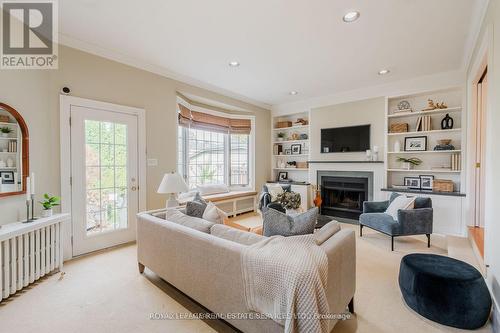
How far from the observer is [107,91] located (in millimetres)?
3197

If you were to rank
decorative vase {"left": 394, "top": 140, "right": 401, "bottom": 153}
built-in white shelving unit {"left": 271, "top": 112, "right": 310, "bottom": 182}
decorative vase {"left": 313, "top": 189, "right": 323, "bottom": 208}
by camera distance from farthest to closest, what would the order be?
built-in white shelving unit {"left": 271, "top": 112, "right": 310, "bottom": 182} < decorative vase {"left": 313, "top": 189, "right": 323, "bottom": 208} < decorative vase {"left": 394, "top": 140, "right": 401, "bottom": 153}

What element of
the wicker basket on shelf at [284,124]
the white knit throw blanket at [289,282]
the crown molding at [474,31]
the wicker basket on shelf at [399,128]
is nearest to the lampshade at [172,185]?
the white knit throw blanket at [289,282]

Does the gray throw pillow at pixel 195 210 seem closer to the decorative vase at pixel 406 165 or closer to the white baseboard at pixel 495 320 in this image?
the white baseboard at pixel 495 320

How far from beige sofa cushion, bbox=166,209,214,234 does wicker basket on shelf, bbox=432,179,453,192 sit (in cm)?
408

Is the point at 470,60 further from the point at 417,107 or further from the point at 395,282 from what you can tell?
the point at 395,282

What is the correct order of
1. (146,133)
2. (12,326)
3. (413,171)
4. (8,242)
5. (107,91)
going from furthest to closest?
(413,171), (146,133), (107,91), (8,242), (12,326)

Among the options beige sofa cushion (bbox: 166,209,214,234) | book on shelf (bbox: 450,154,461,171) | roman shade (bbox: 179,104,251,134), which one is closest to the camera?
beige sofa cushion (bbox: 166,209,214,234)

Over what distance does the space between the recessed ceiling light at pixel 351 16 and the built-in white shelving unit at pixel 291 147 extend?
3.27 m

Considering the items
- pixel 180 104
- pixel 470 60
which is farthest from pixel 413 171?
pixel 180 104

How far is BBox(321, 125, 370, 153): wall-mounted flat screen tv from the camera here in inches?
188

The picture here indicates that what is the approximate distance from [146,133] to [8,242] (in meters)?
2.03

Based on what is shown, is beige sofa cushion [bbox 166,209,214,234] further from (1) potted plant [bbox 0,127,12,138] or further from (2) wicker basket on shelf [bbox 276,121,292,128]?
(2) wicker basket on shelf [bbox 276,121,292,128]

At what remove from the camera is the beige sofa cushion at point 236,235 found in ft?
5.42

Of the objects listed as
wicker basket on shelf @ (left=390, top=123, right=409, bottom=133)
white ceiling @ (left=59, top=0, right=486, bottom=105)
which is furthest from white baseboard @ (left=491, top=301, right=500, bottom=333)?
wicker basket on shelf @ (left=390, top=123, right=409, bottom=133)
